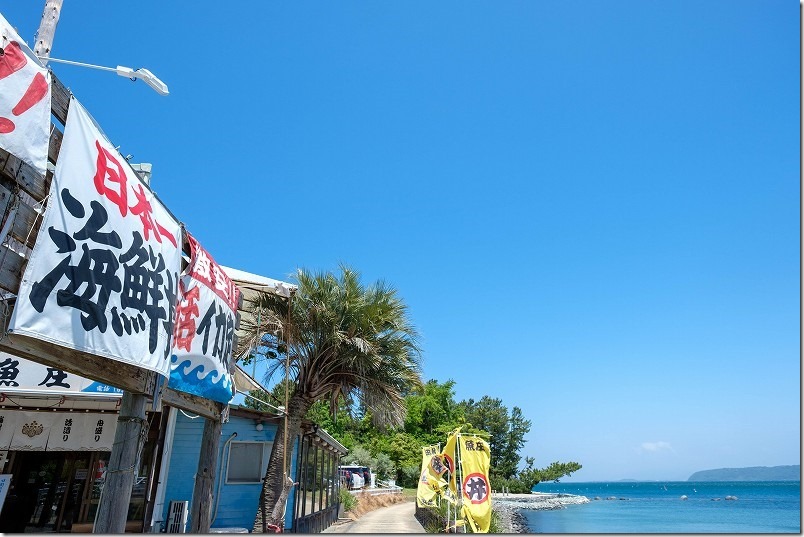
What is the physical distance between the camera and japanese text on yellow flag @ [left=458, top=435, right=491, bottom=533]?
1262 centimetres

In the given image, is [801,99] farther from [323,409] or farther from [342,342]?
[323,409]

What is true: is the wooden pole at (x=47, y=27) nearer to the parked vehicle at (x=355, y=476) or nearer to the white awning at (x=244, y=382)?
the white awning at (x=244, y=382)

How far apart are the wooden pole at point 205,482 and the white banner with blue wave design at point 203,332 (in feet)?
3.03

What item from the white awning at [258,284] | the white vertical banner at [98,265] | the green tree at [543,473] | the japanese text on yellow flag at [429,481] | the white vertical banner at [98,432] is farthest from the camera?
the green tree at [543,473]

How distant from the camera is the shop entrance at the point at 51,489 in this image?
10352 millimetres

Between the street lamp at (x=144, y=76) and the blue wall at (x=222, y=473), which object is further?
the blue wall at (x=222, y=473)

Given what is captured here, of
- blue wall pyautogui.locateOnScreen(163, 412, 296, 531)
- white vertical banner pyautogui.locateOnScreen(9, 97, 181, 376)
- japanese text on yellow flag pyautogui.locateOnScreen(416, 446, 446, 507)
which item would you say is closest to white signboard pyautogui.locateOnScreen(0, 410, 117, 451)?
blue wall pyautogui.locateOnScreen(163, 412, 296, 531)

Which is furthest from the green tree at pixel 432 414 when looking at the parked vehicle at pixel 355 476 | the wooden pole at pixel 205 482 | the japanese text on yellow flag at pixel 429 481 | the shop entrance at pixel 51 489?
the wooden pole at pixel 205 482

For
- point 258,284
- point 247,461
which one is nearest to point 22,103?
point 258,284

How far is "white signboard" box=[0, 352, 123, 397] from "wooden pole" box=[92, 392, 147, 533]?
4.07m

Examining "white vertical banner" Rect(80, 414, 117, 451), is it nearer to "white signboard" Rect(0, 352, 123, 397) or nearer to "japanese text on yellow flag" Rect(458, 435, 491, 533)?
"white signboard" Rect(0, 352, 123, 397)

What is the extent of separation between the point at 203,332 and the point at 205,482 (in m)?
2.42

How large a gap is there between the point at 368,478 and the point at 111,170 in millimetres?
38060

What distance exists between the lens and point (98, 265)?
160 inches
